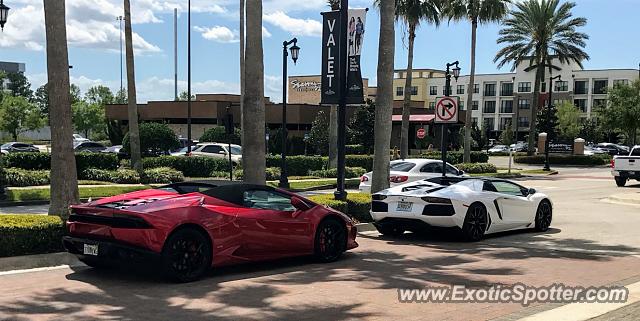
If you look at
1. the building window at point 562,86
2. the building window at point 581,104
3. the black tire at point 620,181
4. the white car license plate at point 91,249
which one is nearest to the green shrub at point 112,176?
the white car license plate at point 91,249

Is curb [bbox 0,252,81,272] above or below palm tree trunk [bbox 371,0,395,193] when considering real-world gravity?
below

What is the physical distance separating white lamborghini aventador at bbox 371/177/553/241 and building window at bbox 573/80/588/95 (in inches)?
3888

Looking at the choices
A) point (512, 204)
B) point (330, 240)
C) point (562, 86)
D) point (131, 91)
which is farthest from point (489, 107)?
point (330, 240)

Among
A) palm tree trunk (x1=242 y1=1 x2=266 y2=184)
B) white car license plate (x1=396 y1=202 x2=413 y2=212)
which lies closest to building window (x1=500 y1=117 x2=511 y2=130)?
palm tree trunk (x1=242 y1=1 x2=266 y2=184)

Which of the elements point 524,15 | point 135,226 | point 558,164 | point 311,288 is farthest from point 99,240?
point 558,164

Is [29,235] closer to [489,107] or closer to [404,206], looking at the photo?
[404,206]

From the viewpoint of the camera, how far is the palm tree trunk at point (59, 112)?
423 inches

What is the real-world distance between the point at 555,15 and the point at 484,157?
523 inches

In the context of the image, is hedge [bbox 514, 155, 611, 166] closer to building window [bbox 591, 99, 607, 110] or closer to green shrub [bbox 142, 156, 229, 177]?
building window [bbox 591, 99, 607, 110]

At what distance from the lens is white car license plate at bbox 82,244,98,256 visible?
26.1ft

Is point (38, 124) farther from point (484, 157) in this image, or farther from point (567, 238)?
point (567, 238)

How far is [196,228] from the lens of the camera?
26.5ft

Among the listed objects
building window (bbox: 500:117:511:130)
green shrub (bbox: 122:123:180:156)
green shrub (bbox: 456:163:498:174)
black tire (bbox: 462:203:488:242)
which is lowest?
green shrub (bbox: 456:163:498:174)

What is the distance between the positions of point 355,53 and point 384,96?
6073 mm
